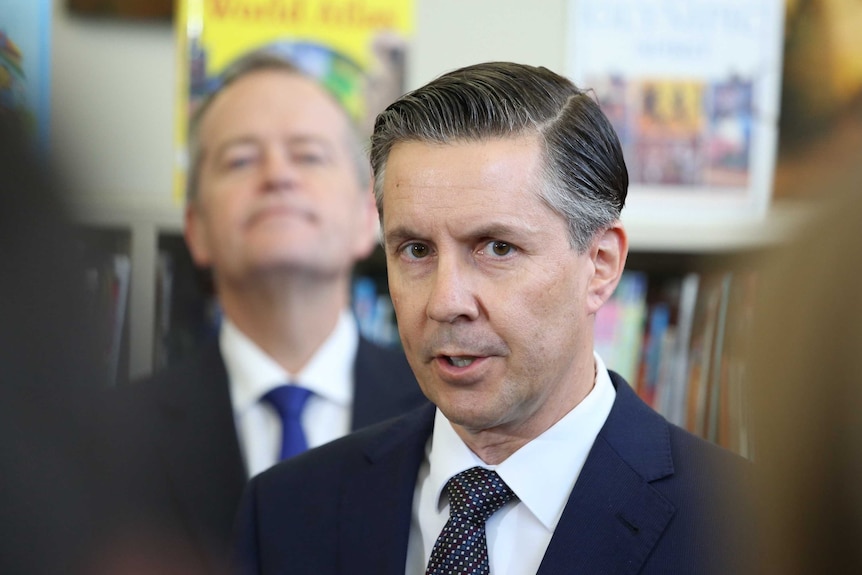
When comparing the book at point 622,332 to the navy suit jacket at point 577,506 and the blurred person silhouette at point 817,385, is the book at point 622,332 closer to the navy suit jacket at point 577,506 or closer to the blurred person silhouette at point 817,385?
the navy suit jacket at point 577,506

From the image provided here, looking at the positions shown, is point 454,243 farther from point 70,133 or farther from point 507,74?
point 70,133

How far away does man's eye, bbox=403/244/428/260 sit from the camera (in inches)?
55.0

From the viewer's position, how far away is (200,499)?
2.04 m

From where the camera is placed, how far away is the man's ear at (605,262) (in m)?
1.44

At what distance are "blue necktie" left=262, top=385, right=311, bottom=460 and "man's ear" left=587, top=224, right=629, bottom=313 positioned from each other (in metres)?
0.88

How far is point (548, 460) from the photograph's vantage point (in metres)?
1.40

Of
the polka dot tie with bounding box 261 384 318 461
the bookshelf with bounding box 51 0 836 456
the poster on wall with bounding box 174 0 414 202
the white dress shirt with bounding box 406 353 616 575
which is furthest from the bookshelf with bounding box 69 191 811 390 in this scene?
→ the white dress shirt with bounding box 406 353 616 575

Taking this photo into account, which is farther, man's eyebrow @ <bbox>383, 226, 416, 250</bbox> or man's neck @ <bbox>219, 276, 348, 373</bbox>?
man's neck @ <bbox>219, 276, 348, 373</bbox>

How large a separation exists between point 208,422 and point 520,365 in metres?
0.98

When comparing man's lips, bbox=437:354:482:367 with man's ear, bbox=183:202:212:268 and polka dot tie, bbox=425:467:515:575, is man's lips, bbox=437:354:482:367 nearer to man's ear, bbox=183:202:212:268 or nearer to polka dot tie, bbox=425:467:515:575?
polka dot tie, bbox=425:467:515:575

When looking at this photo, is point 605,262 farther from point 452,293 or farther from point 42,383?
point 42,383

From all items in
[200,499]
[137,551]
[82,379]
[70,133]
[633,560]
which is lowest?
[200,499]

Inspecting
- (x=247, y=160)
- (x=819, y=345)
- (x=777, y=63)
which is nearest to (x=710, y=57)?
(x=777, y=63)

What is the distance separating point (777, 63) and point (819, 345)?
79.0 inches
